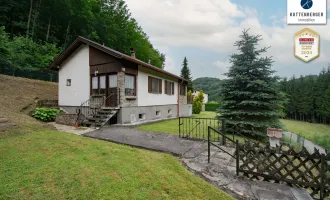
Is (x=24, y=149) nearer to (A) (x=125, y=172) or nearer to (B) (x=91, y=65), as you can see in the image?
(A) (x=125, y=172)

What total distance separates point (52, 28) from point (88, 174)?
27.5 m

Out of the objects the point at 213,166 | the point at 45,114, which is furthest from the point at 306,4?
the point at 45,114

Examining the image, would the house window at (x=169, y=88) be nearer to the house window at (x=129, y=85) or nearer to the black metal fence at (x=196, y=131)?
the house window at (x=129, y=85)

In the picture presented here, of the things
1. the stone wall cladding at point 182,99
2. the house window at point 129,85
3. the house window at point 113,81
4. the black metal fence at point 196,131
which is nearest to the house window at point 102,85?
the house window at point 113,81

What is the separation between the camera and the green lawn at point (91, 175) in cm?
299

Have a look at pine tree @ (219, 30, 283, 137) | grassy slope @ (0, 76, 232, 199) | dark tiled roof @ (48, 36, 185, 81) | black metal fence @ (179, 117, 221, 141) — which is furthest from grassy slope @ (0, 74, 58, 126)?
pine tree @ (219, 30, 283, 137)

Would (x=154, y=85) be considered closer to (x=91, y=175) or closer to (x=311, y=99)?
(x=91, y=175)

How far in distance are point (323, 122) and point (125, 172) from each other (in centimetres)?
5067

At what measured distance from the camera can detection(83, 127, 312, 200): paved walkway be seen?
11.2ft

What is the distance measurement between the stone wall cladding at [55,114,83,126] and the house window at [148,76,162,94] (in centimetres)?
524

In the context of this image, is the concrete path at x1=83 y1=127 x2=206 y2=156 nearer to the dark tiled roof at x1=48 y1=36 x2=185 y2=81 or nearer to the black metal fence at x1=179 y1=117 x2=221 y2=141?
the black metal fence at x1=179 y1=117 x2=221 y2=141

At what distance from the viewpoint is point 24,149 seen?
4883mm

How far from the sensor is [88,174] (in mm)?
3570

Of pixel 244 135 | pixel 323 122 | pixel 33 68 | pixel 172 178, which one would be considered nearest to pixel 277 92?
pixel 244 135
